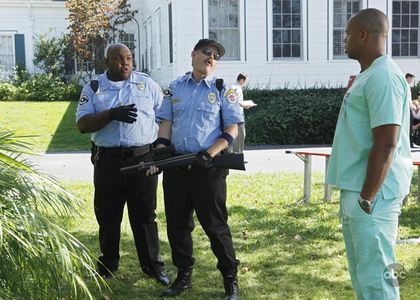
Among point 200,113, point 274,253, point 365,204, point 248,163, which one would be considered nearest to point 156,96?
point 200,113

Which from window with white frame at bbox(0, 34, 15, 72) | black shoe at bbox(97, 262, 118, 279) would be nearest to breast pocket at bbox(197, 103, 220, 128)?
black shoe at bbox(97, 262, 118, 279)

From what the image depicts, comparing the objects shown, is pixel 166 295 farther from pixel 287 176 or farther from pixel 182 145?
pixel 287 176

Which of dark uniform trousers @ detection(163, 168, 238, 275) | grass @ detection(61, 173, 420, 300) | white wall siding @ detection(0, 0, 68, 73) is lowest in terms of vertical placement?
grass @ detection(61, 173, 420, 300)

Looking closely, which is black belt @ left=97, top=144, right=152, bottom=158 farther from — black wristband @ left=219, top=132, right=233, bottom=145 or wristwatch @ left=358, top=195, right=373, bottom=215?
wristwatch @ left=358, top=195, right=373, bottom=215

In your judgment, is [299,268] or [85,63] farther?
[85,63]

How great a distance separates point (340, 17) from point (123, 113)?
1525 cm

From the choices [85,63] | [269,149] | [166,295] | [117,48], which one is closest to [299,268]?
[166,295]

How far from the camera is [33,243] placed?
8.98ft

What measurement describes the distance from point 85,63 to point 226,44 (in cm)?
838

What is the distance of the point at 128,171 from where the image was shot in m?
4.54

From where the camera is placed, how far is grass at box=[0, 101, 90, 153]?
1498 cm

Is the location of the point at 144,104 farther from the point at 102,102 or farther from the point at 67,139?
the point at 67,139

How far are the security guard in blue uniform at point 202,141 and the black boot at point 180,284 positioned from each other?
0.02m

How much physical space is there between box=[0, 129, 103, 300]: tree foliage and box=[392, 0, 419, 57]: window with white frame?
17569 mm
